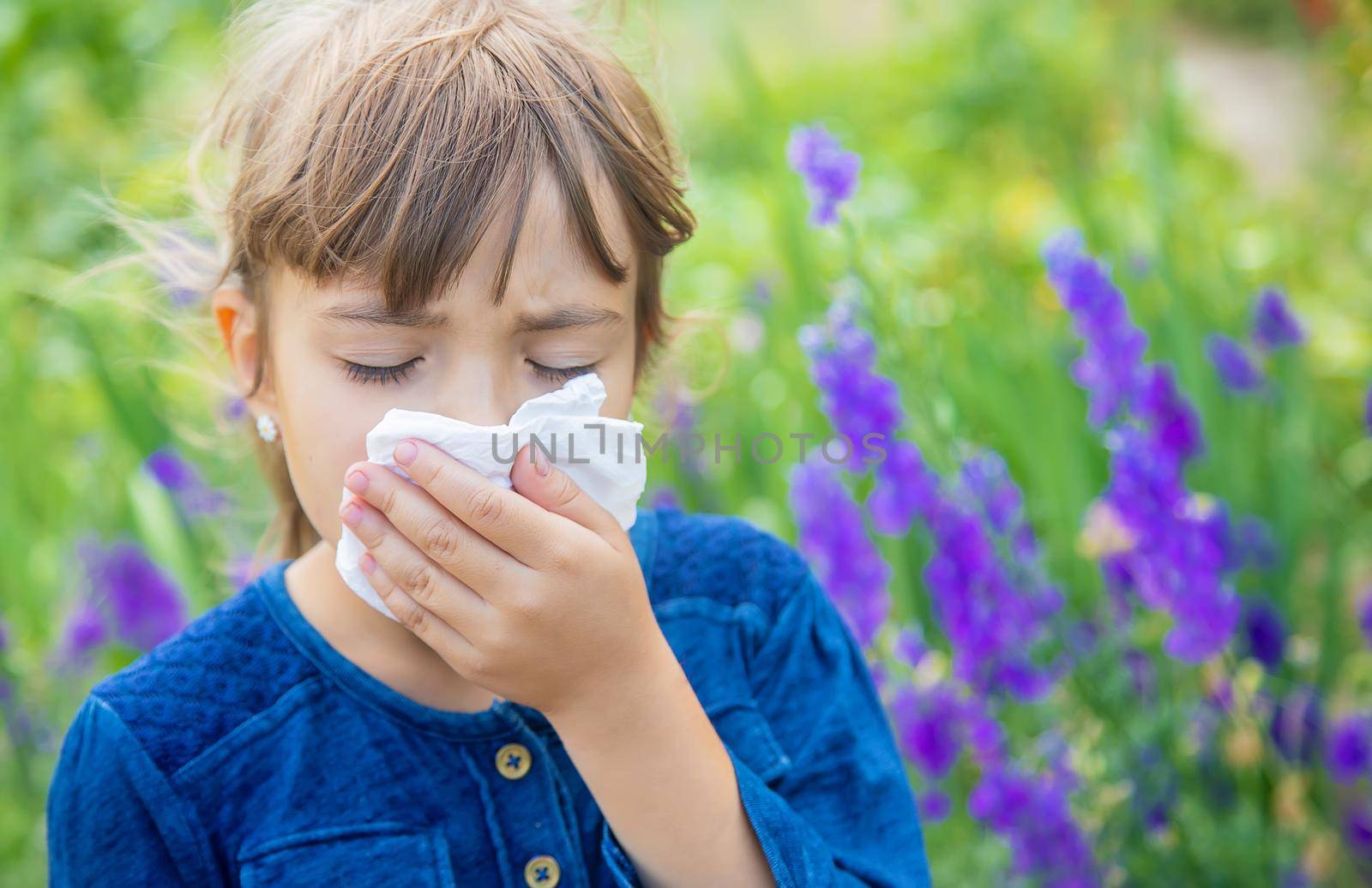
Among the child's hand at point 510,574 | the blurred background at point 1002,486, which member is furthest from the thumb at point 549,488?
the blurred background at point 1002,486

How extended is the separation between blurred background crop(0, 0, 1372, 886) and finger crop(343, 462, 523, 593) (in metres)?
0.56

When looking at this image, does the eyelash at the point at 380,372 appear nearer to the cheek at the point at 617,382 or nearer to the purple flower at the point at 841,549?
the cheek at the point at 617,382

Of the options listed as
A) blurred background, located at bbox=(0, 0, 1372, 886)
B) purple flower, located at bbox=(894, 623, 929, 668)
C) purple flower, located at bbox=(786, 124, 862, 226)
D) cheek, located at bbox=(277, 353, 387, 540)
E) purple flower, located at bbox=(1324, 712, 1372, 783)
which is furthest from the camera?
purple flower, located at bbox=(1324, 712, 1372, 783)

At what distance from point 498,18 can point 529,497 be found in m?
0.47

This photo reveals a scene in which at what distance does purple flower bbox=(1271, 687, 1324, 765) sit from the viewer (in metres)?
2.11

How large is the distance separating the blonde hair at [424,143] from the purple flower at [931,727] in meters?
0.86

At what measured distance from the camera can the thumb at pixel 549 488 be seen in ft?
3.34

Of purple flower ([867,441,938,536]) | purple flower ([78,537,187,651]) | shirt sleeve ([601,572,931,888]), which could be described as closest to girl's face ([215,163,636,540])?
shirt sleeve ([601,572,931,888])

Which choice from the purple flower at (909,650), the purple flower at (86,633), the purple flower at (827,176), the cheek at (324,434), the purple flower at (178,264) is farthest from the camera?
the purple flower at (86,633)

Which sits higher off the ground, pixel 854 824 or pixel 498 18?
pixel 498 18

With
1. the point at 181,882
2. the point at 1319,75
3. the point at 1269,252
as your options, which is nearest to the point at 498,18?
the point at 181,882

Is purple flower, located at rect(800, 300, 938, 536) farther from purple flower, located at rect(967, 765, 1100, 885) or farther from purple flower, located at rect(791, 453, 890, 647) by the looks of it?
purple flower, located at rect(967, 765, 1100, 885)

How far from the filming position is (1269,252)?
12.1 ft

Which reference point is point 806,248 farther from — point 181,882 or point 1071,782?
point 181,882
